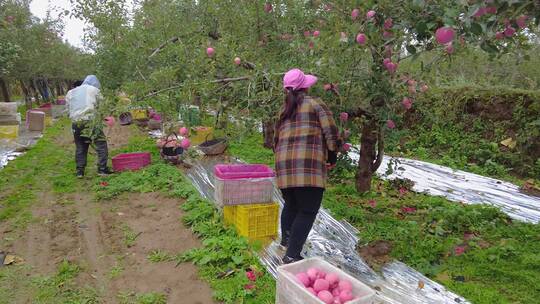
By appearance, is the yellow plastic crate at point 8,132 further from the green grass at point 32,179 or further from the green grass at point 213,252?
the green grass at point 213,252

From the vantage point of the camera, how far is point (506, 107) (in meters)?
8.26

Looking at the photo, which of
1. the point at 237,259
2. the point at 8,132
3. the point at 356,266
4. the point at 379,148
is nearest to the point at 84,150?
the point at 237,259

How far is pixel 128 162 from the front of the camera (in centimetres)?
705

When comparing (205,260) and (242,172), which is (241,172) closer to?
(242,172)

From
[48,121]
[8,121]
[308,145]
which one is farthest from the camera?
[48,121]

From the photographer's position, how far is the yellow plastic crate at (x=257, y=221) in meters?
3.99

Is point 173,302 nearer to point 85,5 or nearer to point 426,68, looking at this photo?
point 426,68

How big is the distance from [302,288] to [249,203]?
186cm

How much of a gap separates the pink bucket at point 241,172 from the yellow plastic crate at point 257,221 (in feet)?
1.09

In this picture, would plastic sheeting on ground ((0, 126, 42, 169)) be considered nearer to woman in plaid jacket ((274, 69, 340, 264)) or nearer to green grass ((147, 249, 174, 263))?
green grass ((147, 249, 174, 263))

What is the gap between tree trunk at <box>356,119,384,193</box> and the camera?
16.3ft

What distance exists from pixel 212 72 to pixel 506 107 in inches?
261

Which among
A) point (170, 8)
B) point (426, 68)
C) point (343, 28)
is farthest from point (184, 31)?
point (426, 68)

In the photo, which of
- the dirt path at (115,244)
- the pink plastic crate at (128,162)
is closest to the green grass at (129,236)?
the dirt path at (115,244)
